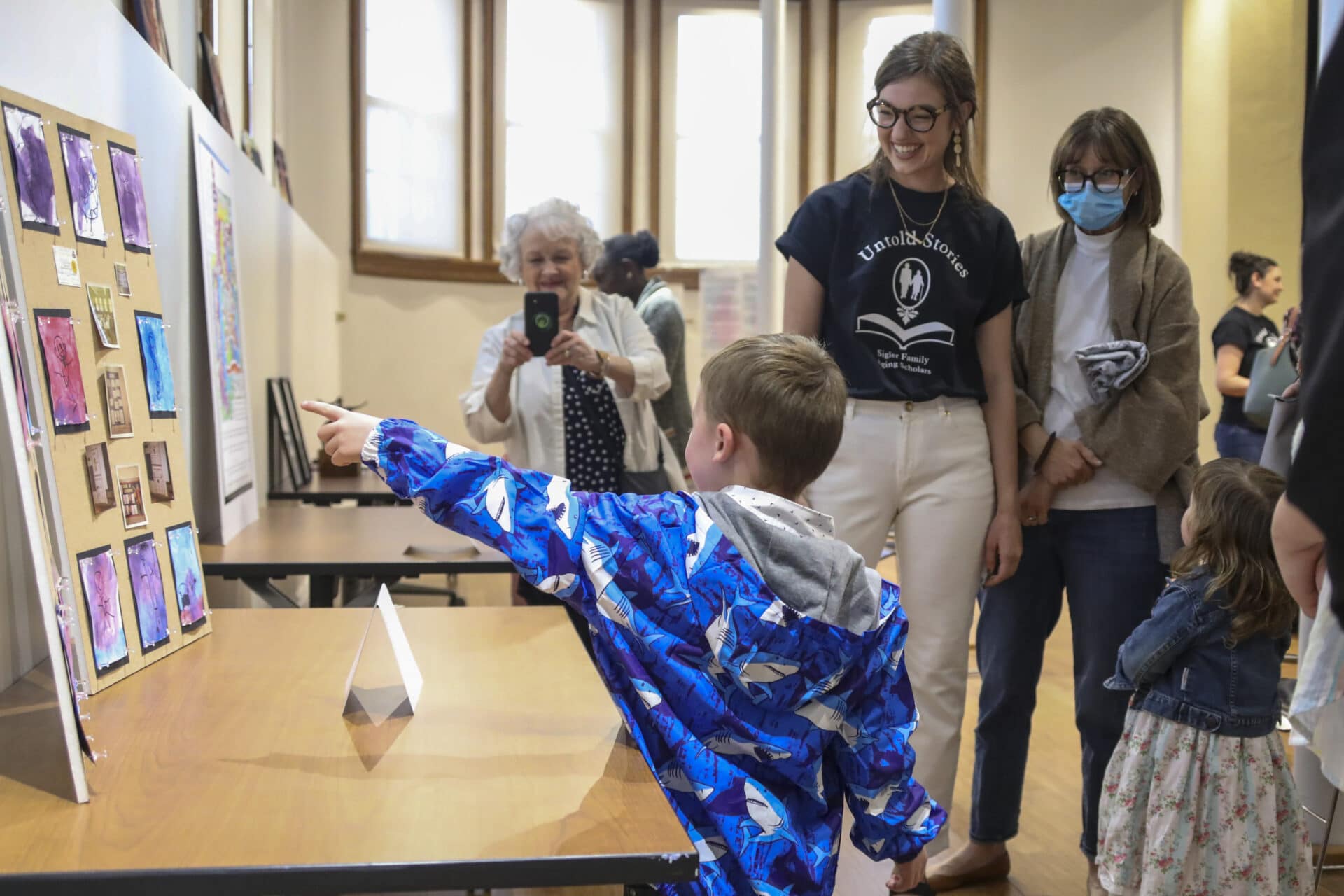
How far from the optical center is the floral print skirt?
1963 millimetres

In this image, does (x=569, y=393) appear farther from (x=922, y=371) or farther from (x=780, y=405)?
(x=780, y=405)

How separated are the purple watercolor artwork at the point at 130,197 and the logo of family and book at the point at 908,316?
1.15 metres

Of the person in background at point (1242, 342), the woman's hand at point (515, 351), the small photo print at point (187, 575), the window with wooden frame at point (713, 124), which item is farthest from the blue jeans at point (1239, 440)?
the window with wooden frame at point (713, 124)

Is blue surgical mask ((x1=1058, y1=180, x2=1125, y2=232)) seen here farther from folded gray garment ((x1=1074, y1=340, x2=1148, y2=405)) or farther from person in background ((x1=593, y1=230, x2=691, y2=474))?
person in background ((x1=593, y1=230, x2=691, y2=474))

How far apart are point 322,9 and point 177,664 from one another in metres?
7.44

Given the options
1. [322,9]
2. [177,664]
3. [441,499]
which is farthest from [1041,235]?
[322,9]

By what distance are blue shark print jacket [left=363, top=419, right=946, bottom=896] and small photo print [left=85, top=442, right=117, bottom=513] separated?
1.50ft

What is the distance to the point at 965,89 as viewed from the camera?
6.35 feet

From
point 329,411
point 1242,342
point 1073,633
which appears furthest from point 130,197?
point 1242,342

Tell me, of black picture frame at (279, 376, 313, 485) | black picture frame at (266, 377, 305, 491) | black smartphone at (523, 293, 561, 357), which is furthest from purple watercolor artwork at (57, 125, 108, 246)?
black picture frame at (279, 376, 313, 485)

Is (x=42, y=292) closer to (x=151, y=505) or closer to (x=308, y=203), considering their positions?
(x=151, y=505)

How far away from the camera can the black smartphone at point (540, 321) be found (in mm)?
2559

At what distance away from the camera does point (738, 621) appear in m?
1.13

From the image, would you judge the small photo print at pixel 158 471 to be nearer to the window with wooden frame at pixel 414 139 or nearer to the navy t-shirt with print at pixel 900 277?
the navy t-shirt with print at pixel 900 277
